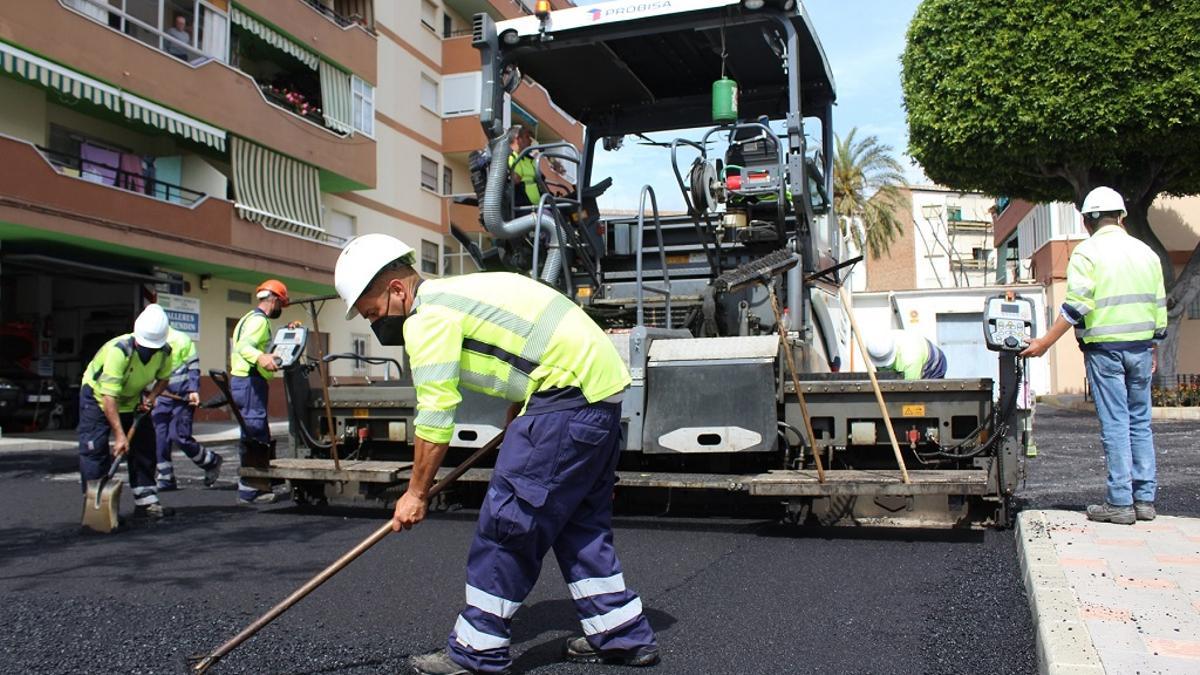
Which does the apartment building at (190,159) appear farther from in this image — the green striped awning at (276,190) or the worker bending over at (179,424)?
the worker bending over at (179,424)

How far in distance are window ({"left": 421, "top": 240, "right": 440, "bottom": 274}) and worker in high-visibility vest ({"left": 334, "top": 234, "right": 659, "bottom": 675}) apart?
2316 centimetres

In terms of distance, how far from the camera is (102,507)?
5.91m

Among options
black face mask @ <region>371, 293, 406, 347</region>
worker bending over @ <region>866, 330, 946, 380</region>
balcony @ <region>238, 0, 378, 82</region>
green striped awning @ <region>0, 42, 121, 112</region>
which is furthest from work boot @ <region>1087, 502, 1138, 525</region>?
balcony @ <region>238, 0, 378, 82</region>

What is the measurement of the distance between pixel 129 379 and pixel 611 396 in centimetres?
441

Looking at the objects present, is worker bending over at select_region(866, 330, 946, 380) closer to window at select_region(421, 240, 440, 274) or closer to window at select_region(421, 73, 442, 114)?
window at select_region(421, 240, 440, 274)

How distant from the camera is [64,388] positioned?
666 inches

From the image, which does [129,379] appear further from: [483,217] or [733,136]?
[733,136]

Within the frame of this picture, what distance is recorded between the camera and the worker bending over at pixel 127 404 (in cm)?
616

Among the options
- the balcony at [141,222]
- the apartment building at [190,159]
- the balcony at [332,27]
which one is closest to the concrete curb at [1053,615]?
the apartment building at [190,159]

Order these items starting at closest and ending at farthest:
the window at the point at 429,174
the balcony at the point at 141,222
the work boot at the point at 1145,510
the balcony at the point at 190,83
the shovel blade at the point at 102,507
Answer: the work boot at the point at 1145,510 → the shovel blade at the point at 102,507 → the balcony at the point at 141,222 → the balcony at the point at 190,83 → the window at the point at 429,174

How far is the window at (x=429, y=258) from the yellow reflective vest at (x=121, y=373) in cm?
1961

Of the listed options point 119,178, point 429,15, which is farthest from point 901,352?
point 429,15

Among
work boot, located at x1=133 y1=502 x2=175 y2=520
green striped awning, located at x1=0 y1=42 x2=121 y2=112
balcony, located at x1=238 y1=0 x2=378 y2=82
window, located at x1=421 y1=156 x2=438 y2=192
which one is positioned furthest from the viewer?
window, located at x1=421 y1=156 x2=438 y2=192

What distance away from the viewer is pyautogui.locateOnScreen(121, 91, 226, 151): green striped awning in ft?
51.8
